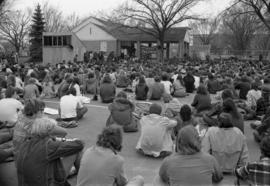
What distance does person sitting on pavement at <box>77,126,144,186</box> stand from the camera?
3535mm

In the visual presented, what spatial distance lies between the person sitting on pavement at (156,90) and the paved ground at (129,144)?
2492 millimetres

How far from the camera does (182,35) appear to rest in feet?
156

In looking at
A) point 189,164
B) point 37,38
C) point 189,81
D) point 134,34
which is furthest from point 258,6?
point 189,164

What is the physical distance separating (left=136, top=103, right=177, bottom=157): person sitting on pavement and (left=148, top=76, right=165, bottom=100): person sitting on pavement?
6965 mm

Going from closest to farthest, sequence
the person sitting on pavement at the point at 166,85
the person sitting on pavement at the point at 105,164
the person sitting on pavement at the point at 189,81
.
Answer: the person sitting on pavement at the point at 105,164
the person sitting on pavement at the point at 166,85
the person sitting on pavement at the point at 189,81

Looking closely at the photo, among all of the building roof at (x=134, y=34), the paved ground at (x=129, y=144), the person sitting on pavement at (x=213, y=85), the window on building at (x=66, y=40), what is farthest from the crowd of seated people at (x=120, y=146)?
the building roof at (x=134, y=34)

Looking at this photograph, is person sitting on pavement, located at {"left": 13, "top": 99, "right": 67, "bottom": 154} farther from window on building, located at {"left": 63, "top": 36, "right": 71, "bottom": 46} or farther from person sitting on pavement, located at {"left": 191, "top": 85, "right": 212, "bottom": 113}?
window on building, located at {"left": 63, "top": 36, "right": 71, "bottom": 46}

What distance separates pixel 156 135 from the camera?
6293mm

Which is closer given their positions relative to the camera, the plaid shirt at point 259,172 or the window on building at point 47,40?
the plaid shirt at point 259,172

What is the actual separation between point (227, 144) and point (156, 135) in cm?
153

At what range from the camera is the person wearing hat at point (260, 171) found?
125 inches

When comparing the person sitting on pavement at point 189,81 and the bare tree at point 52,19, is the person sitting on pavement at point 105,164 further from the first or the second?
the bare tree at point 52,19

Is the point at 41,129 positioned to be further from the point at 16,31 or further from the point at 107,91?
the point at 16,31

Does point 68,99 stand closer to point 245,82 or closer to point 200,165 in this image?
point 200,165
